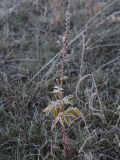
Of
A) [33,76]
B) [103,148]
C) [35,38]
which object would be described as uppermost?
[35,38]

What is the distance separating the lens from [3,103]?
2527 millimetres

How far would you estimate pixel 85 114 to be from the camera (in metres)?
2.33

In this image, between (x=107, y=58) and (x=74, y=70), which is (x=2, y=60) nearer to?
(x=74, y=70)

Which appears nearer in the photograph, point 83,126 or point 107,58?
point 83,126

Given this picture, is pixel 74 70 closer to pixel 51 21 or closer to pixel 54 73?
pixel 54 73

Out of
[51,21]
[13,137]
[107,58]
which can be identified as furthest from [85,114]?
[51,21]

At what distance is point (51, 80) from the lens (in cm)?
265

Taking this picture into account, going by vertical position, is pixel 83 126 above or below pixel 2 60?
below

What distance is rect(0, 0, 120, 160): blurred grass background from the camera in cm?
214

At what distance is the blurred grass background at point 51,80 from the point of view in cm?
214

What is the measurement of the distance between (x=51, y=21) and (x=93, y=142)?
5.63 feet

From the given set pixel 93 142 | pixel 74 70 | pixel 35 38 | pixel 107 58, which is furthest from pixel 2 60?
pixel 93 142

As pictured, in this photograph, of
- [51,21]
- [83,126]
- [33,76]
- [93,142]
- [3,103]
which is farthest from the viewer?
[51,21]

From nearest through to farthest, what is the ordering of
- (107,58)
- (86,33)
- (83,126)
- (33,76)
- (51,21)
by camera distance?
(83,126)
(33,76)
(107,58)
(86,33)
(51,21)
